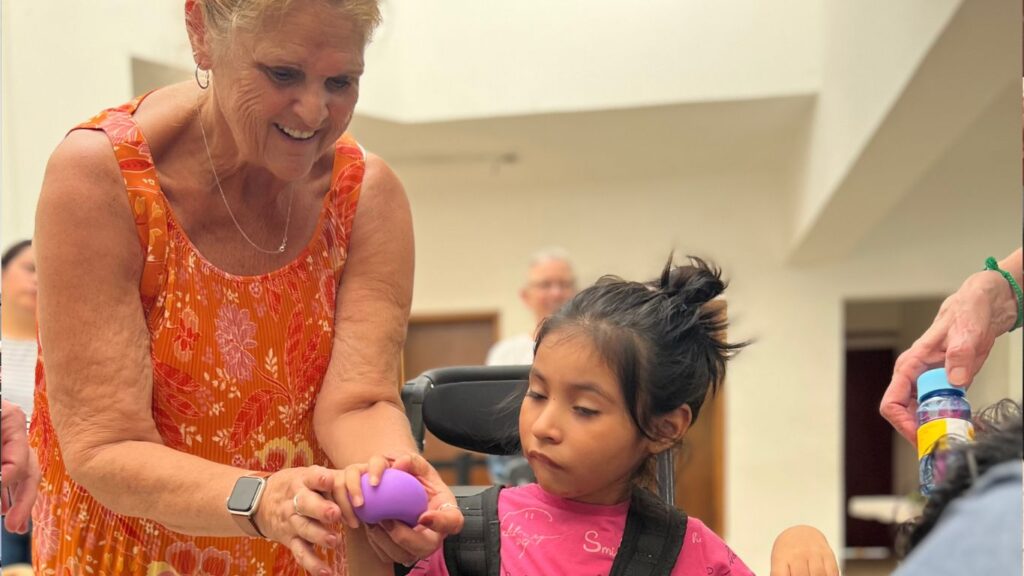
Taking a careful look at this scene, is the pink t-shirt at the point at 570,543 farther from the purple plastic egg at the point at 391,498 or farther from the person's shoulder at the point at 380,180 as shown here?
the person's shoulder at the point at 380,180

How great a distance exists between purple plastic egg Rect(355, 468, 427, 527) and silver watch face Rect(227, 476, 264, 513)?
0.42 ft

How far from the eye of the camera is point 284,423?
1593mm

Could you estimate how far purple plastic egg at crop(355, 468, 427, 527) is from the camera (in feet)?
4.03

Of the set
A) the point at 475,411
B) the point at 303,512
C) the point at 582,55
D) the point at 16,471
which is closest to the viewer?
the point at 303,512

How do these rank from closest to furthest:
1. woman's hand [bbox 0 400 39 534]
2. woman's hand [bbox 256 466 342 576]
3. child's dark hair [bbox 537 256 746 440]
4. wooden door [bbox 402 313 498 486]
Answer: woman's hand [bbox 256 466 342 576] → woman's hand [bbox 0 400 39 534] → child's dark hair [bbox 537 256 746 440] → wooden door [bbox 402 313 498 486]

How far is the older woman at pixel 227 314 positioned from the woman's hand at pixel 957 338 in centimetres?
64

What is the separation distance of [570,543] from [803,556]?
31 cm

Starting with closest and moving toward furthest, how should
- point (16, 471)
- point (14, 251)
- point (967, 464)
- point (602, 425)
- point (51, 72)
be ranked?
point (967, 464)
point (16, 471)
point (602, 425)
point (14, 251)
point (51, 72)

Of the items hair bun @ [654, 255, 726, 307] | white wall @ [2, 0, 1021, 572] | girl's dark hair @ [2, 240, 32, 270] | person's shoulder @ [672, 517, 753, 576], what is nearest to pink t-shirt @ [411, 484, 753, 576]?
person's shoulder @ [672, 517, 753, 576]

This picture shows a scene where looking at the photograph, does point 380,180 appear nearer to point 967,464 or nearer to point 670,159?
point 967,464

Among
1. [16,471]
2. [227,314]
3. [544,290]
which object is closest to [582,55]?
[544,290]

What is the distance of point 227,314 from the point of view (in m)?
1.55

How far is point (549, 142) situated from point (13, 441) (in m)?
6.43

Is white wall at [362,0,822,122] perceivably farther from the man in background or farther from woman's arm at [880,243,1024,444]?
woman's arm at [880,243,1024,444]
